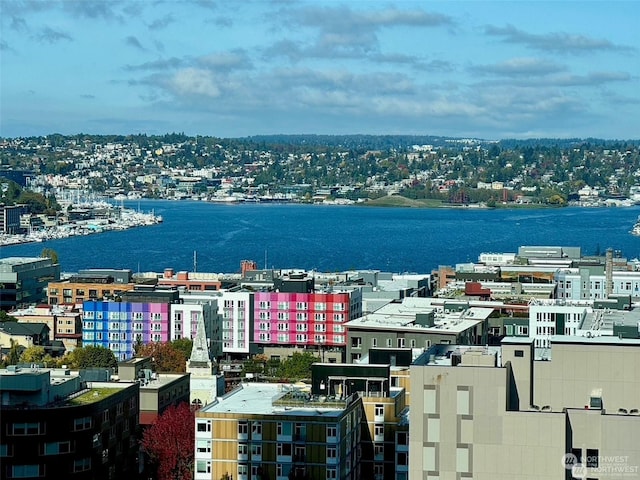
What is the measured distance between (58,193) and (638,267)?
7143 centimetres

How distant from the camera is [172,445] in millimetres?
12898

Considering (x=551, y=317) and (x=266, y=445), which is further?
(x=551, y=317)

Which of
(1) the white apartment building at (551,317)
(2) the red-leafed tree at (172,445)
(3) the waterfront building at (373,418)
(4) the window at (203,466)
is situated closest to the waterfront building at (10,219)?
(1) the white apartment building at (551,317)

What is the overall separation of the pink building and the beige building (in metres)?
14.7

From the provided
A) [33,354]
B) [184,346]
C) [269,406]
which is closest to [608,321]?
[269,406]

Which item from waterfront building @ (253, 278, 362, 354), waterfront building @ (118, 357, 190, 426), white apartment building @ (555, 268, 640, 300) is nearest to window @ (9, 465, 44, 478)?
waterfront building @ (118, 357, 190, 426)

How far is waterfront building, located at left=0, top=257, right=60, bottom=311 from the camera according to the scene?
2845 centimetres

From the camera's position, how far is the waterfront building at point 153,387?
14781 millimetres

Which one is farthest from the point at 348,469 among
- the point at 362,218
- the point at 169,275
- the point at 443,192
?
the point at 443,192

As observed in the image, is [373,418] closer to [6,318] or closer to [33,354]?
[33,354]

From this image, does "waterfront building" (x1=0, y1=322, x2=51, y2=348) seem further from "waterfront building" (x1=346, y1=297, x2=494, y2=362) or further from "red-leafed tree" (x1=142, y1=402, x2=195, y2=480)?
"red-leafed tree" (x1=142, y1=402, x2=195, y2=480)

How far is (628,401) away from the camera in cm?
838

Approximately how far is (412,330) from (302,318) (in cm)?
482

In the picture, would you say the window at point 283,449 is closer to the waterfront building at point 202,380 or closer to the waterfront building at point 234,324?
the waterfront building at point 202,380
